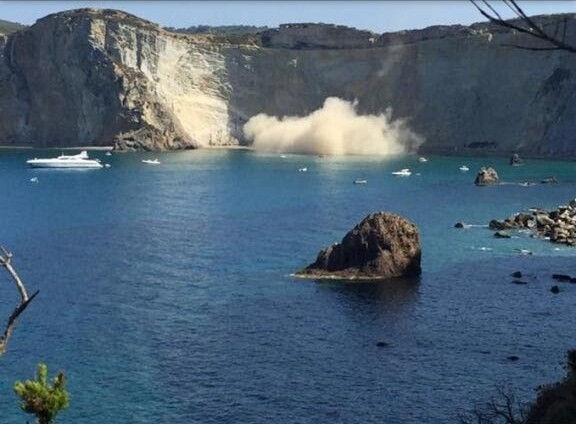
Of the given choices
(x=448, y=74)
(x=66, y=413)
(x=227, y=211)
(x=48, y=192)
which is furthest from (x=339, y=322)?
(x=448, y=74)

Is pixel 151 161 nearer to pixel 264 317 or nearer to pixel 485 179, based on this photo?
pixel 485 179

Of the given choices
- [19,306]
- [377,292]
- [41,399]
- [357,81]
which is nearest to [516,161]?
[357,81]

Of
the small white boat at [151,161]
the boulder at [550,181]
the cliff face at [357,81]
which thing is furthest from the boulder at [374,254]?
the cliff face at [357,81]

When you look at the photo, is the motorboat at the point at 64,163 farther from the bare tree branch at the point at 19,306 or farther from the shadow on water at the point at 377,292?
the bare tree branch at the point at 19,306

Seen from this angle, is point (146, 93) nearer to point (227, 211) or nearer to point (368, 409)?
point (227, 211)

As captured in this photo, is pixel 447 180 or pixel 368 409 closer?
pixel 368 409
